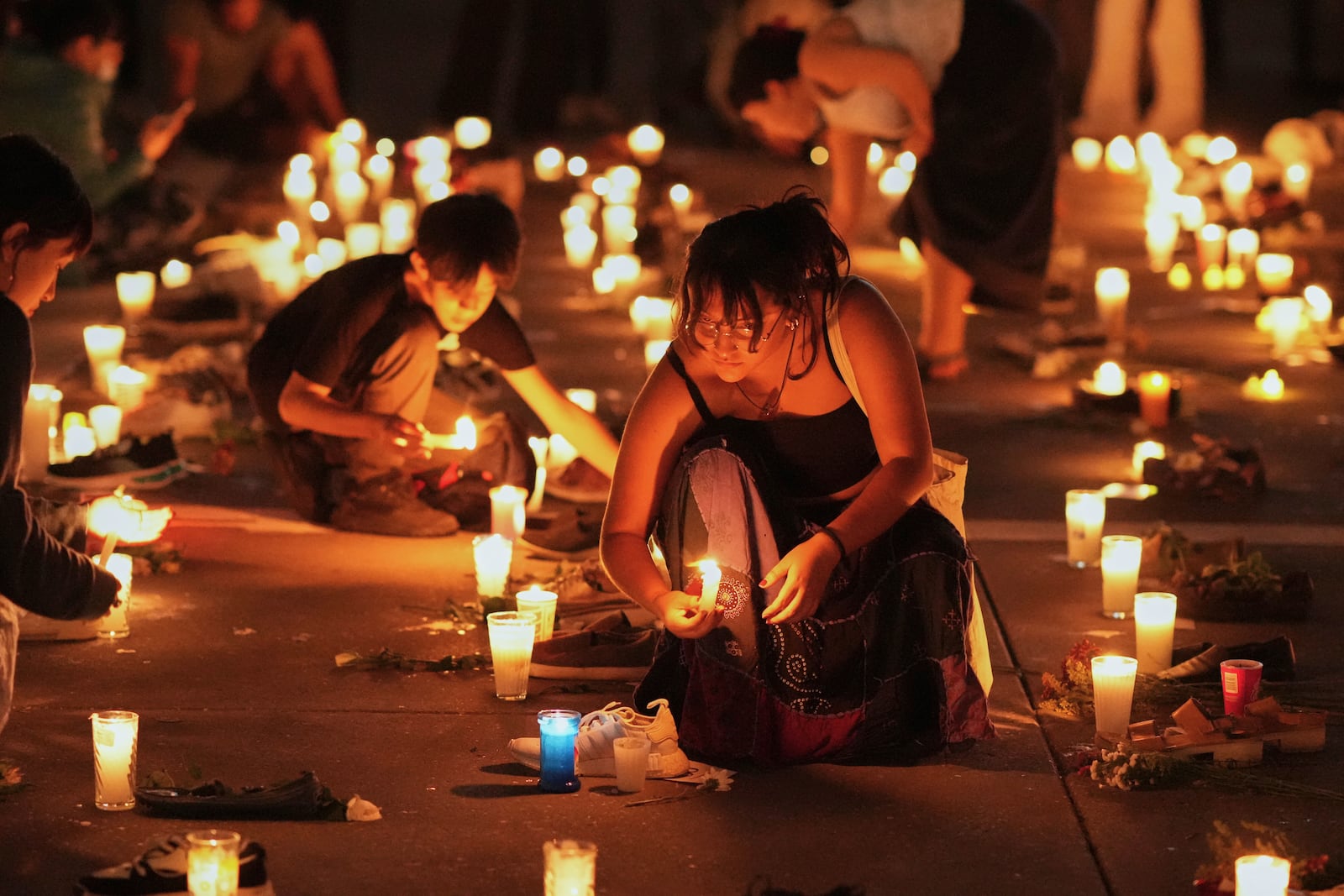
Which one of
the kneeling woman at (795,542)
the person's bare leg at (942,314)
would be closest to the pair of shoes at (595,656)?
the kneeling woman at (795,542)

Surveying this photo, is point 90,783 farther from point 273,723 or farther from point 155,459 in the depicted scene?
point 155,459

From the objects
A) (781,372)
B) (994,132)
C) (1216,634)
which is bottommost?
(1216,634)

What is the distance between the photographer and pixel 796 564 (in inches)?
183

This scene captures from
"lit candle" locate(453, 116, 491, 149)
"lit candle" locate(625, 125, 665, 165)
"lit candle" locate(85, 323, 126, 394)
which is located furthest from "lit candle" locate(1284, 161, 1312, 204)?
"lit candle" locate(85, 323, 126, 394)

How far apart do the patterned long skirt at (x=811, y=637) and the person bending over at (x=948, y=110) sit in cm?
411

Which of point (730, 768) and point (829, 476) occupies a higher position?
point (829, 476)

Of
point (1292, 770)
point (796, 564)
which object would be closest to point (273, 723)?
Answer: point (796, 564)

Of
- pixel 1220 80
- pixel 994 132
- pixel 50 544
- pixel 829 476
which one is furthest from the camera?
pixel 1220 80

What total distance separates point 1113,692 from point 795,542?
2.63ft

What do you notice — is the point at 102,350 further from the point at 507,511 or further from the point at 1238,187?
the point at 1238,187

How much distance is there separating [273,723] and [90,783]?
545 mm

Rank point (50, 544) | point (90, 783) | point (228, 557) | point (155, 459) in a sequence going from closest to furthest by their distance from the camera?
1. point (50, 544)
2. point (90, 783)
3. point (228, 557)
4. point (155, 459)

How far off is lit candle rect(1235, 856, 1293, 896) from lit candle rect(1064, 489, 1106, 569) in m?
2.67

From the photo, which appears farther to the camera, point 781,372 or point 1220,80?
point 1220,80
